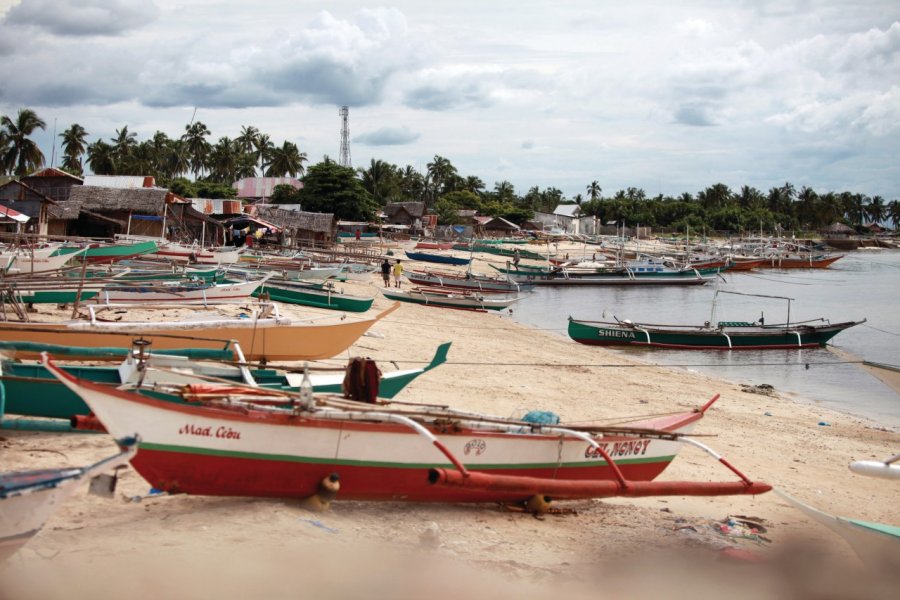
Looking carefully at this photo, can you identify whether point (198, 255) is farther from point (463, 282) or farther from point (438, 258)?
point (438, 258)

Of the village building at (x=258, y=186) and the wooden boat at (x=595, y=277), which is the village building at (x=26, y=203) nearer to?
the wooden boat at (x=595, y=277)

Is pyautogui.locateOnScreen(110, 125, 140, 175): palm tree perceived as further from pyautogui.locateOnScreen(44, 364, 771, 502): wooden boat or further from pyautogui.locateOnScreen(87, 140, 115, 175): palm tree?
pyautogui.locateOnScreen(44, 364, 771, 502): wooden boat

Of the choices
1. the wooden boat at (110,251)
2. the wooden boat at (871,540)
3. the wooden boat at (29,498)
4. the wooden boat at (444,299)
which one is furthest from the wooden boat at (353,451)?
the wooden boat at (444,299)

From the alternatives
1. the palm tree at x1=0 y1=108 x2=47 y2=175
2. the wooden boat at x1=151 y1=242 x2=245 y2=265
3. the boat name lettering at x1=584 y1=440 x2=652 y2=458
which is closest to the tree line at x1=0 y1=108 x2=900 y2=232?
the palm tree at x1=0 y1=108 x2=47 y2=175

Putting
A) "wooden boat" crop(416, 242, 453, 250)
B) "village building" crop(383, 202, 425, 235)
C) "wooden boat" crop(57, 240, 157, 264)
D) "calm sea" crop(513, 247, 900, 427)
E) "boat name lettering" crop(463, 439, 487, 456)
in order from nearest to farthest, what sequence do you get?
"boat name lettering" crop(463, 439, 487, 456) < "calm sea" crop(513, 247, 900, 427) < "wooden boat" crop(57, 240, 157, 264) < "wooden boat" crop(416, 242, 453, 250) < "village building" crop(383, 202, 425, 235)

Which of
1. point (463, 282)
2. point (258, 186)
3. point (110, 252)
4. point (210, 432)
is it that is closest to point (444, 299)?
point (463, 282)

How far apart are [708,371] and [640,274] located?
3374 cm

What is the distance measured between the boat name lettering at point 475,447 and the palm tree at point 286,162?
81.6m

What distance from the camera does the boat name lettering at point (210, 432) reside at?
24.9 ft

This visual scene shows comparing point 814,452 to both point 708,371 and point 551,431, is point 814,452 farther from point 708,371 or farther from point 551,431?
point 708,371

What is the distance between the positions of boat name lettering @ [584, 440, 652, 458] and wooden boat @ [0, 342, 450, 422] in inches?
99.0

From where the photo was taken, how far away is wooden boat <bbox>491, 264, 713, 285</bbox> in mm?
54031

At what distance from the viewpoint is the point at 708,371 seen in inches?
939

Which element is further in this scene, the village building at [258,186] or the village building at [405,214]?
the village building at [405,214]
